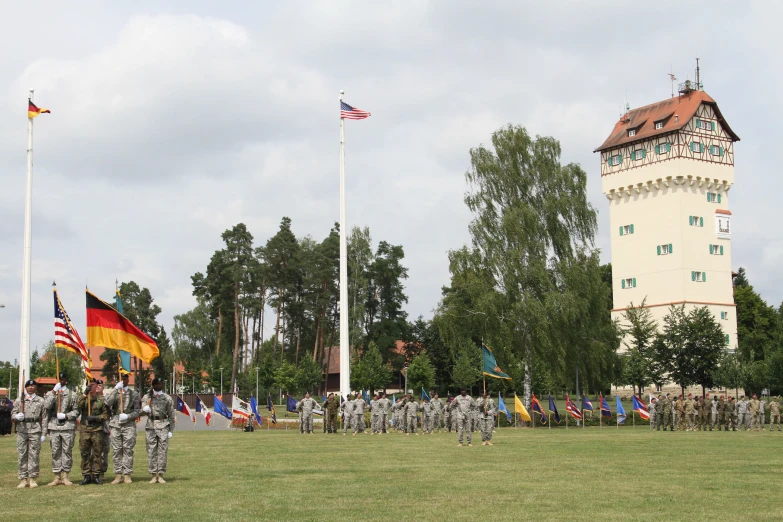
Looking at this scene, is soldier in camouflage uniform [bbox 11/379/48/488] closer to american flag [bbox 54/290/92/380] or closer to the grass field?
the grass field

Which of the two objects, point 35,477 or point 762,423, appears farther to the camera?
point 762,423

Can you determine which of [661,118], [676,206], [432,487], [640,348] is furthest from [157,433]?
[661,118]

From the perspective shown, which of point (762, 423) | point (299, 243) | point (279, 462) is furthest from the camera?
point (299, 243)

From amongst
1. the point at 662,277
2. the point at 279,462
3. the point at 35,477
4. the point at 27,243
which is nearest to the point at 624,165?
the point at 662,277

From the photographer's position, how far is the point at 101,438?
16.8 meters

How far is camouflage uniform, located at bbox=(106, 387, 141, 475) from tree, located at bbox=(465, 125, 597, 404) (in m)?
32.7

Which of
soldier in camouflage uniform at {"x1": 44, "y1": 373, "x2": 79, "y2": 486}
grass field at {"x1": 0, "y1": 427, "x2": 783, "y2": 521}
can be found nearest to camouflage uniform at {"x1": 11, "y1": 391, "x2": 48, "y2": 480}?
soldier in camouflage uniform at {"x1": 44, "y1": 373, "x2": 79, "y2": 486}

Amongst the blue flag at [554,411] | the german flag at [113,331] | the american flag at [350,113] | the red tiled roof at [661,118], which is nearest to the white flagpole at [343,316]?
the american flag at [350,113]

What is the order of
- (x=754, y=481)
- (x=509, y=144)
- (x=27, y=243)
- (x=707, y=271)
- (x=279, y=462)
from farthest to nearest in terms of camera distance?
1. (x=707, y=271)
2. (x=509, y=144)
3. (x=27, y=243)
4. (x=279, y=462)
5. (x=754, y=481)

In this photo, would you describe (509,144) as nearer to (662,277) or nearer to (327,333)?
(662,277)

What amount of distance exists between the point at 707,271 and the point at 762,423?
139 ft

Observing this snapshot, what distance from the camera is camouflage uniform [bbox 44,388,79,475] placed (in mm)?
16469

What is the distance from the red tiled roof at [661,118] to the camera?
81938 millimetres

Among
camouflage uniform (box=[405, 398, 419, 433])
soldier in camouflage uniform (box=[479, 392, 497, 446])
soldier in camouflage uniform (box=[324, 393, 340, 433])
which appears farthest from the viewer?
soldier in camouflage uniform (box=[324, 393, 340, 433])
